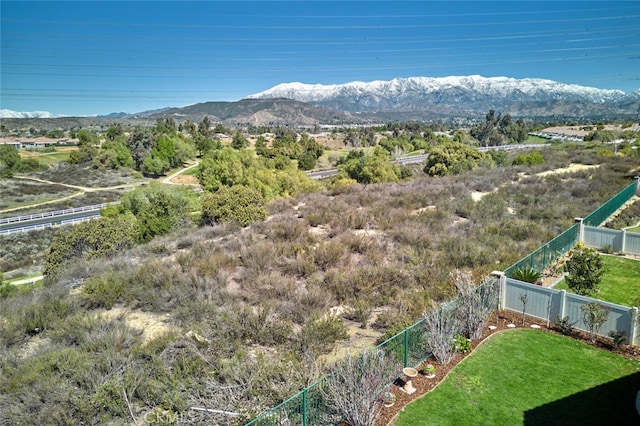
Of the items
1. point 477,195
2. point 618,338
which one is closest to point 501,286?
point 618,338

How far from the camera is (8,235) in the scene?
4128 centimetres

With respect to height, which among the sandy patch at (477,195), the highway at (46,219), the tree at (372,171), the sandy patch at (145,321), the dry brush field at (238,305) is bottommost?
the highway at (46,219)

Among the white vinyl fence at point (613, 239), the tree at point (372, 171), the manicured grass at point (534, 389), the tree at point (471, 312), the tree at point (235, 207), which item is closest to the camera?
the manicured grass at point (534, 389)

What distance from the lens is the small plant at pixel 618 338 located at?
33.0ft

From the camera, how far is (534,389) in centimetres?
868

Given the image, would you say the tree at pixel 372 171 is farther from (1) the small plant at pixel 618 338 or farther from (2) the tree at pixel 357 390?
(2) the tree at pixel 357 390

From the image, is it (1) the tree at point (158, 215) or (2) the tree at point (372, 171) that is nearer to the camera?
(1) the tree at point (158, 215)

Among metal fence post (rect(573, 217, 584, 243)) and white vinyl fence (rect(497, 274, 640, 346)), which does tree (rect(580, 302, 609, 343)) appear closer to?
white vinyl fence (rect(497, 274, 640, 346))

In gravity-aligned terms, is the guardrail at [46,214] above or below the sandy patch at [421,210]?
below

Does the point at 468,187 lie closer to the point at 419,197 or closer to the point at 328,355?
the point at 419,197

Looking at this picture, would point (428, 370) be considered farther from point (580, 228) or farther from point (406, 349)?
point (580, 228)

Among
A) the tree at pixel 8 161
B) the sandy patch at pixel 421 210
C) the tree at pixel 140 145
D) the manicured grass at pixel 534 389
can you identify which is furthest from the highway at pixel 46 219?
the manicured grass at pixel 534 389

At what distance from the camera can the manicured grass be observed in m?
7.77

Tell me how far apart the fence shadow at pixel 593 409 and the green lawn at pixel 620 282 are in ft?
18.3
